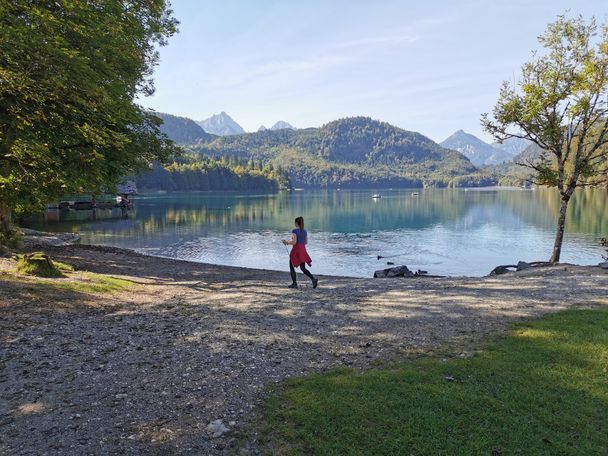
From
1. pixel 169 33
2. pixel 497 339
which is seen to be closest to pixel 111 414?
pixel 497 339

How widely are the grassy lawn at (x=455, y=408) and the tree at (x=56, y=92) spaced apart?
34.3 ft

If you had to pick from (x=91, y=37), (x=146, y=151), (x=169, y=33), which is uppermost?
(x=169, y=33)

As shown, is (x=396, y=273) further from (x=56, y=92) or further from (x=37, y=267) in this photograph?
(x=56, y=92)

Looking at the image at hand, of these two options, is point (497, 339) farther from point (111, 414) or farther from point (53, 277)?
point (53, 277)

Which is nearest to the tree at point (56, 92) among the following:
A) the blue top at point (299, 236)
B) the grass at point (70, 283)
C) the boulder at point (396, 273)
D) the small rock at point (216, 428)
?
the grass at point (70, 283)

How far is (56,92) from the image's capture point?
485 inches

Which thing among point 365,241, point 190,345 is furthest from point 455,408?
point 365,241

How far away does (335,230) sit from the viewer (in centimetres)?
7000

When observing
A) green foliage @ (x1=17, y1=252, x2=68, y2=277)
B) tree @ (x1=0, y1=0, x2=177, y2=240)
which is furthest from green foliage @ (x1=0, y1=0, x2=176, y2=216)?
green foliage @ (x1=17, y1=252, x2=68, y2=277)

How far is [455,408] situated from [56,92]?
531 inches

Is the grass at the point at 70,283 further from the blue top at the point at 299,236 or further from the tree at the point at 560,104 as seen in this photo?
the tree at the point at 560,104

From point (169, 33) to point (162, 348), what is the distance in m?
22.2

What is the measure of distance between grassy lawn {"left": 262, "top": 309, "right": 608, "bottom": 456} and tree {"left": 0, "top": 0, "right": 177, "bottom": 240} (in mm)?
10452

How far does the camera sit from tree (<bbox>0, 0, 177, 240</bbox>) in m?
10.8
